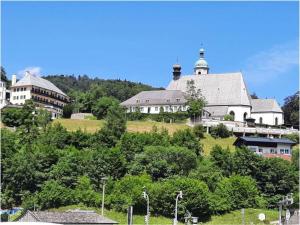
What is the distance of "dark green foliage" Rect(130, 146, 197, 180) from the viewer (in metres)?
73.0

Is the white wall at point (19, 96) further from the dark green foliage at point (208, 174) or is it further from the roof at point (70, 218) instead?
the roof at point (70, 218)

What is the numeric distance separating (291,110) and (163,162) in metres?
55.5

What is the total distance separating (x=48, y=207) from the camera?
212 feet

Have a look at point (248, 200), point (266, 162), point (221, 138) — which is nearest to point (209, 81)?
point (221, 138)

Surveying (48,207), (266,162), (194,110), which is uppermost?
(194,110)

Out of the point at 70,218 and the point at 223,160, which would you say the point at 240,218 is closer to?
the point at 223,160

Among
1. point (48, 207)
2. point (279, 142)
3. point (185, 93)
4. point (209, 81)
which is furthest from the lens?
point (209, 81)

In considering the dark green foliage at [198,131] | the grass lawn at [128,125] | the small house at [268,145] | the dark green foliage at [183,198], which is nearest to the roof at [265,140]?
the small house at [268,145]

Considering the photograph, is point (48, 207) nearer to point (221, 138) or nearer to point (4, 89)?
point (221, 138)

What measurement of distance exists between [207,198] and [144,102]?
184 feet

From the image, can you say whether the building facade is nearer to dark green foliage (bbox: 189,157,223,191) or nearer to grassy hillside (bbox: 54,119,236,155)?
grassy hillside (bbox: 54,119,236,155)

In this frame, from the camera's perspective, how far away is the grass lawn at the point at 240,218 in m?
63.1

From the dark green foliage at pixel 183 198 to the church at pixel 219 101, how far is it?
45832 mm

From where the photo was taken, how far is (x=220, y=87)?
400 feet
